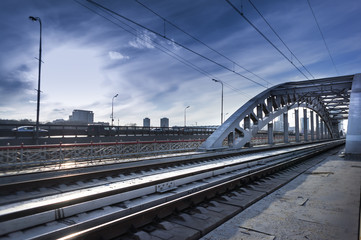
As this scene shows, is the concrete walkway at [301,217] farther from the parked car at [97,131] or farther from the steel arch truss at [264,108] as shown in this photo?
the parked car at [97,131]

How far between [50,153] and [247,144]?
63.8ft

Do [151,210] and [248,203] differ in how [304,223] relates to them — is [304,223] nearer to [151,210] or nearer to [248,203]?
[248,203]

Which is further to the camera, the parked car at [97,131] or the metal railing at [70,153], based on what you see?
the parked car at [97,131]

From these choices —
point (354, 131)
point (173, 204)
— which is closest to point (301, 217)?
point (173, 204)

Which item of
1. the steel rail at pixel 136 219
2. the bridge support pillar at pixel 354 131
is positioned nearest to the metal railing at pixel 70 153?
the steel rail at pixel 136 219

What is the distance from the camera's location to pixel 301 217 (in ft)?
17.1

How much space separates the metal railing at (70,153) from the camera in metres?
11.6

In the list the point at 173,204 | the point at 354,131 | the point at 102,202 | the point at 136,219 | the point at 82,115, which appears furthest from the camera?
the point at 82,115

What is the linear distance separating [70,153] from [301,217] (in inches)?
512

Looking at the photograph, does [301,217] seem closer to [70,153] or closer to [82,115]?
[70,153]

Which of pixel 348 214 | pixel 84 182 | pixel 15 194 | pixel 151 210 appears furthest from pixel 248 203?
pixel 15 194

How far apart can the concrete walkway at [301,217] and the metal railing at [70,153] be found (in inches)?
422

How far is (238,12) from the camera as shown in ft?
33.4

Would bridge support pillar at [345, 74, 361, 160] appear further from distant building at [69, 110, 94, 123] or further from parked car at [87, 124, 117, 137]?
distant building at [69, 110, 94, 123]
